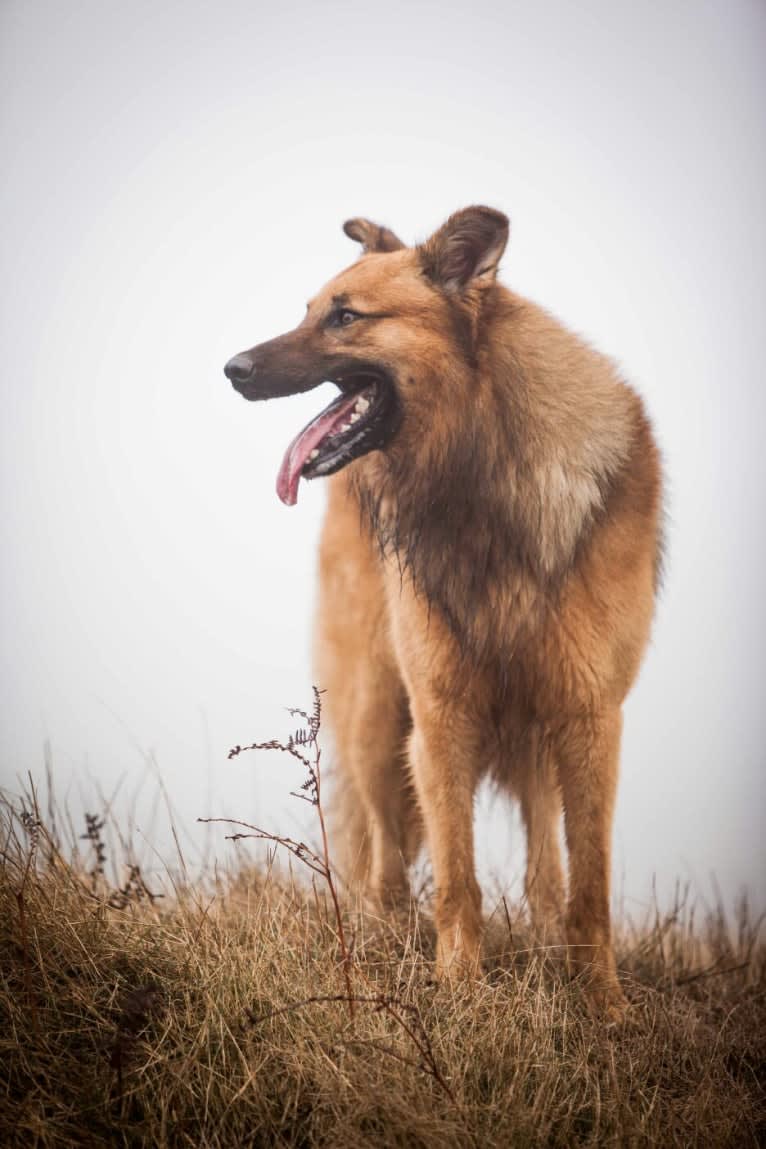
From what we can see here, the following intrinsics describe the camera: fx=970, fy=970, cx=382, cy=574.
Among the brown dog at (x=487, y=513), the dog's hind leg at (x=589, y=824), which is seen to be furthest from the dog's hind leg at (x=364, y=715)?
the dog's hind leg at (x=589, y=824)

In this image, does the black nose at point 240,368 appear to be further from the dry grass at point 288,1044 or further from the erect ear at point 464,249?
the dry grass at point 288,1044

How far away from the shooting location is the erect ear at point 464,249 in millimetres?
3170

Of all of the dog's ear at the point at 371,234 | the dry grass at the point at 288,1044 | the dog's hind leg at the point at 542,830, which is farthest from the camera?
the dog's ear at the point at 371,234

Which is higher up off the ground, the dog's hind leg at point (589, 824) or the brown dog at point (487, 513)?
the brown dog at point (487, 513)

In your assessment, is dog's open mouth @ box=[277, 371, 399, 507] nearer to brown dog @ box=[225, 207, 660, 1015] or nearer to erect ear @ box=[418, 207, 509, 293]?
brown dog @ box=[225, 207, 660, 1015]

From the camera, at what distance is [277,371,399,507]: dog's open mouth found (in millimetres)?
3176

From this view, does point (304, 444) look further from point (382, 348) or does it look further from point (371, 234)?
point (371, 234)

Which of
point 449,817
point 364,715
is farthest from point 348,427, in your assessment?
point 364,715

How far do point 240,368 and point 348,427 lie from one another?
402 mm

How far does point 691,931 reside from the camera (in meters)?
4.00

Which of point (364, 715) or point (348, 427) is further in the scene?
point (364, 715)

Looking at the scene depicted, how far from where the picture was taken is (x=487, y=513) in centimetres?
336

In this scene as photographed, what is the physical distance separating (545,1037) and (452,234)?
245 cm

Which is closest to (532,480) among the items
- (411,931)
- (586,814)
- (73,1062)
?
(586,814)
